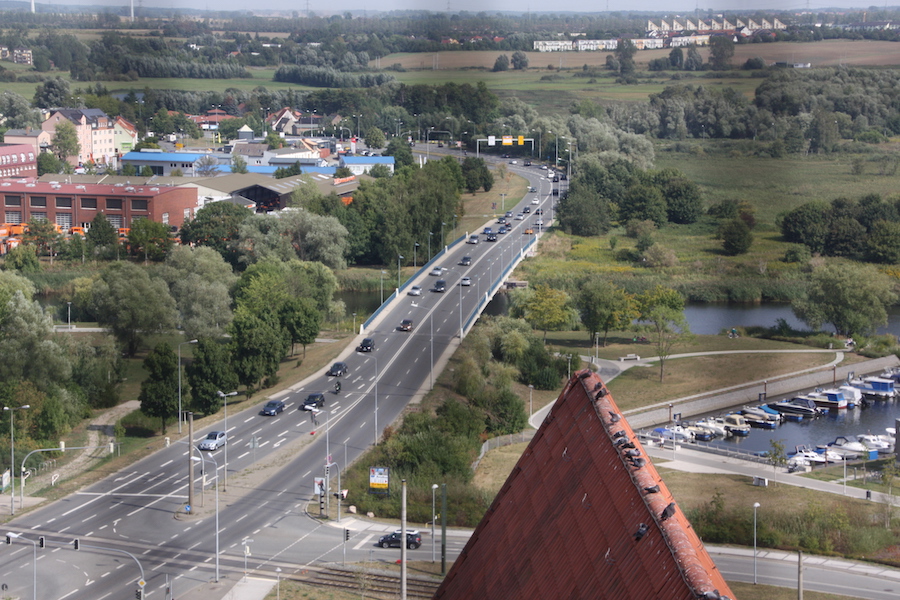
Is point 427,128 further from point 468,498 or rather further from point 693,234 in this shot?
point 468,498

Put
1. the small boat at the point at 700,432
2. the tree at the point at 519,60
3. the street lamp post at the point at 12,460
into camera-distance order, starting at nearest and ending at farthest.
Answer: the street lamp post at the point at 12,460, the small boat at the point at 700,432, the tree at the point at 519,60

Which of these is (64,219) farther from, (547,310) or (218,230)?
(547,310)

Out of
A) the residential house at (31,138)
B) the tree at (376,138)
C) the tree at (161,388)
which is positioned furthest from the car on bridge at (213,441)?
the tree at (376,138)

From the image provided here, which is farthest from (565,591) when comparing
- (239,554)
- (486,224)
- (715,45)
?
(486,224)

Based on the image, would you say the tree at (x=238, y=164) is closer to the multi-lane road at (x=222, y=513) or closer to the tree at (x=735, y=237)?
the tree at (x=735, y=237)

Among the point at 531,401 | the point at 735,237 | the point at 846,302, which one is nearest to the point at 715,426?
the point at 531,401

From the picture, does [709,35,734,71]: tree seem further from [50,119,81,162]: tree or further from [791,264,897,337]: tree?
[50,119,81,162]: tree
